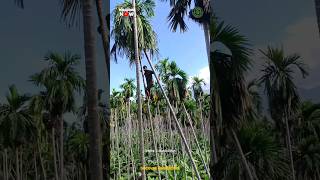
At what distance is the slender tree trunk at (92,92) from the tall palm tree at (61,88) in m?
0.09

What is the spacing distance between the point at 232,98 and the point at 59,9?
1.46 meters

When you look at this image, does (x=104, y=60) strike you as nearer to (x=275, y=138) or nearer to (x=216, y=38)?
(x=216, y=38)

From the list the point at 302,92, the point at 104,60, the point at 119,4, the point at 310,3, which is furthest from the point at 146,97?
the point at 310,3

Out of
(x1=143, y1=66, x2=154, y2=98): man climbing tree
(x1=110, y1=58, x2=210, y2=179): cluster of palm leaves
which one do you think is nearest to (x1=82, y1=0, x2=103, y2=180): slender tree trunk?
(x1=110, y1=58, x2=210, y2=179): cluster of palm leaves

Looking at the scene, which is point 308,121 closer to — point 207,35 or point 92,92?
point 207,35

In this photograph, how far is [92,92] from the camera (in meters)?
3.21

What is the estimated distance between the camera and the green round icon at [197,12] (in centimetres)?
322

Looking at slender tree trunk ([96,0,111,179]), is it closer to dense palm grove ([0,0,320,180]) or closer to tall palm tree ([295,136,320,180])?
dense palm grove ([0,0,320,180])

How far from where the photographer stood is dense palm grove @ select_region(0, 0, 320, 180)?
3053mm

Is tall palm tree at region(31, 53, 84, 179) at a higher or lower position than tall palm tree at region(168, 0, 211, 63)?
lower

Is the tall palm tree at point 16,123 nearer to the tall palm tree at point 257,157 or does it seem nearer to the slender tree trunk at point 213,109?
the slender tree trunk at point 213,109

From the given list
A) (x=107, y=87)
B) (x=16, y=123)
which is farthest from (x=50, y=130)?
(x=107, y=87)

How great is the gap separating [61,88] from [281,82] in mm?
1670

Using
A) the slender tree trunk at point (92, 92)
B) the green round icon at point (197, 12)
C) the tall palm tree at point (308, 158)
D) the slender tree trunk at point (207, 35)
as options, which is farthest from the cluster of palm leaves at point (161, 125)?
the tall palm tree at point (308, 158)
